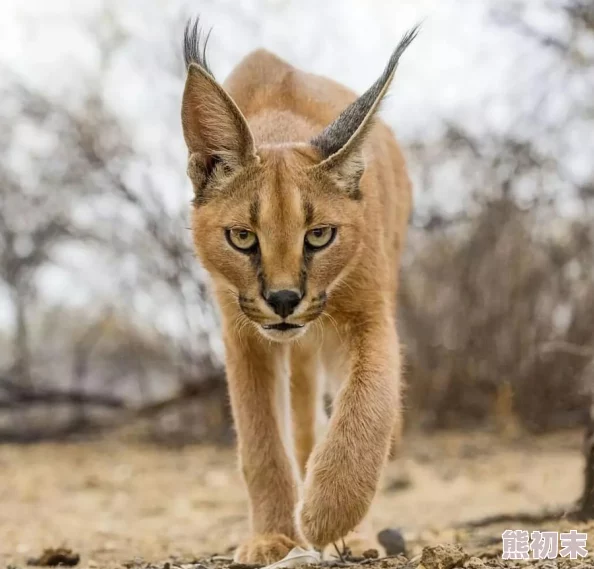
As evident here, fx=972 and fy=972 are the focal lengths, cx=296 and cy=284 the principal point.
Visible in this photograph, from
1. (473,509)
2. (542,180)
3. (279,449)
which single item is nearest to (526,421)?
(542,180)

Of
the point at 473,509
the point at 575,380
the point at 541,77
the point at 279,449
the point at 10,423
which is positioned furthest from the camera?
the point at 10,423

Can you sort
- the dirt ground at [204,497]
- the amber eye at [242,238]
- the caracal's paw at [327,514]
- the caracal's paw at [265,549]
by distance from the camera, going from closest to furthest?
the caracal's paw at [327,514]
the amber eye at [242,238]
the caracal's paw at [265,549]
the dirt ground at [204,497]

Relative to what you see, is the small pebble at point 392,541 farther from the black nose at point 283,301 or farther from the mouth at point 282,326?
the black nose at point 283,301

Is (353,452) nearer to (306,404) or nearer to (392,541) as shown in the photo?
(392,541)

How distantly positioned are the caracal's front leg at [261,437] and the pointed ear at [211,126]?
33.0 inches

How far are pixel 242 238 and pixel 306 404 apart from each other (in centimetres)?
187

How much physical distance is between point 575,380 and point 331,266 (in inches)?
255

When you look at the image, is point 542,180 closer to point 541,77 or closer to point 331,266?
point 541,77

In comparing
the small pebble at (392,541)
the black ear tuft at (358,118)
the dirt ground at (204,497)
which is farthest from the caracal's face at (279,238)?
the small pebble at (392,541)

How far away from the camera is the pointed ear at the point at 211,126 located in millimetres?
3953

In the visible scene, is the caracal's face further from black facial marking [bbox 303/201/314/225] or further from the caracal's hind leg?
the caracal's hind leg

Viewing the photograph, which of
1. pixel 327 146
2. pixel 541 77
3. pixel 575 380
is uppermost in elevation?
pixel 541 77

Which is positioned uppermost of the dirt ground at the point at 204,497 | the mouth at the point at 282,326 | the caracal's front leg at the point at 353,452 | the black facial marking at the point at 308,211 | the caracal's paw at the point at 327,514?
the black facial marking at the point at 308,211

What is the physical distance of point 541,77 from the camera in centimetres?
834
